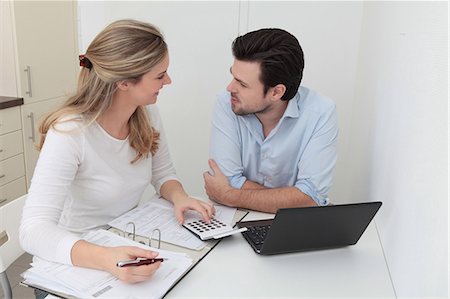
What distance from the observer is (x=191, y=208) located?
1398mm

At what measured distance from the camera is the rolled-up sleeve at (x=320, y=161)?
1562 millimetres

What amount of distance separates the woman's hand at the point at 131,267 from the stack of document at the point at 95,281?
0.02 meters

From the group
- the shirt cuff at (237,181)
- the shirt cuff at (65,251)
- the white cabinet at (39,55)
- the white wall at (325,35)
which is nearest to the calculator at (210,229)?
the shirt cuff at (237,181)

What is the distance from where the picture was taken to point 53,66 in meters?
3.10

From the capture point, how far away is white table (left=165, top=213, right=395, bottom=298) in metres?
1.05

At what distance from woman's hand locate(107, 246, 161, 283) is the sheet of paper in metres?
0.22

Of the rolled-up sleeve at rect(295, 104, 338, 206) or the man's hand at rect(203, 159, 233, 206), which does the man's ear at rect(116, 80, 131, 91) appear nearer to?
the man's hand at rect(203, 159, 233, 206)

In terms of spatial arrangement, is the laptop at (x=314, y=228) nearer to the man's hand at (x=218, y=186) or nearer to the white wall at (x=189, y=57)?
the man's hand at (x=218, y=186)

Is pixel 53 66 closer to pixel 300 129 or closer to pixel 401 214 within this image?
pixel 300 129

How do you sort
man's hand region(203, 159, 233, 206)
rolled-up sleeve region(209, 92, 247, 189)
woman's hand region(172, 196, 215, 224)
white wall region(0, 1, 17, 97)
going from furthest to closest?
1. white wall region(0, 1, 17, 97)
2. rolled-up sleeve region(209, 92, 247, 189)
3. man's hand region(203, 159, 233, 206)
4. woman's hand region(172, 196, 215, 224)

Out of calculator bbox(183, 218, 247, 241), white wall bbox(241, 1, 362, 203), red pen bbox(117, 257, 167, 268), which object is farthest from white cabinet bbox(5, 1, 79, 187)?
red pen bbox(117, 257, 167, 268)

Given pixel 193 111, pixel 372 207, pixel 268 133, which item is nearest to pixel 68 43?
pixel 193 111

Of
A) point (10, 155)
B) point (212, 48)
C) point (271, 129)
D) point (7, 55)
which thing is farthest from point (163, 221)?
point (7, 55)

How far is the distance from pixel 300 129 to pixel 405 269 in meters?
0.73
